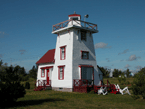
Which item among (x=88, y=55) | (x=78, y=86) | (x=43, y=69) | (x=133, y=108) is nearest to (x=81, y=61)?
(x=88, y=55)

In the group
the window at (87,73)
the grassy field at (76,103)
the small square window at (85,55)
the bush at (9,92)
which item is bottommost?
the grassy field at (76,103)

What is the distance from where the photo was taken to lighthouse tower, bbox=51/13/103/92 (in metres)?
24.3

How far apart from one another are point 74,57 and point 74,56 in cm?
14

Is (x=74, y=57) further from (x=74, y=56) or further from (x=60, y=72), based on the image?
(x=60, y=72)

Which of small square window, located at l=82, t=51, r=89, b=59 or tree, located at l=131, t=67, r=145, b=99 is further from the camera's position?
small square window, located at l=82, t=51, r=89, b=59

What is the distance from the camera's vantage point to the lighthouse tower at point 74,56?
24.3 m

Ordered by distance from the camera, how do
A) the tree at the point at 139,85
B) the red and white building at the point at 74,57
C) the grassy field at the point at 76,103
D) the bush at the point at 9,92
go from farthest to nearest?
the red and white building at the point at 74,57, the tree at the point at 139,85, the grassy field at the point at 76,103, the bush at the point at 9,92

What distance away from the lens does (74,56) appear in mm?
24359

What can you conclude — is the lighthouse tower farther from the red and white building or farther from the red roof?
the red roof

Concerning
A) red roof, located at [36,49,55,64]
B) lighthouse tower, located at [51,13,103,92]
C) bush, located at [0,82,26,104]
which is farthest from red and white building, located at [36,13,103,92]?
bush, located at [0,82,26,104]

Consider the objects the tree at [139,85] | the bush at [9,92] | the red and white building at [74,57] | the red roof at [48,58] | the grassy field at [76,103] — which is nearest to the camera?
the bush at [9,92]

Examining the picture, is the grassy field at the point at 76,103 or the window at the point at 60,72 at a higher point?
the window at the point at 60,72

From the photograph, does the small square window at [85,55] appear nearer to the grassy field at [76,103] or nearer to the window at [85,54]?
the window at [85,54]

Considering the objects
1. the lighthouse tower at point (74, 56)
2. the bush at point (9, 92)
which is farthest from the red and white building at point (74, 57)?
the bush at point (9, 92)
